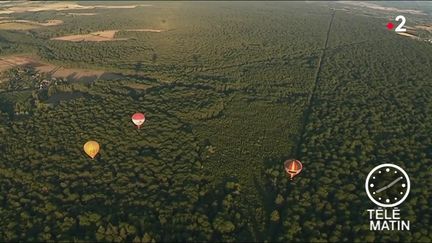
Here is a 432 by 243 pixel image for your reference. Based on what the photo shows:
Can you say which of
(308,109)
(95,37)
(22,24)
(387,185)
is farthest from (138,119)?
(22,24)

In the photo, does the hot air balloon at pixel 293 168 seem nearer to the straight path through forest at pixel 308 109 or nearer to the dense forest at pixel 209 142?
the dense forest at pixel 209 142

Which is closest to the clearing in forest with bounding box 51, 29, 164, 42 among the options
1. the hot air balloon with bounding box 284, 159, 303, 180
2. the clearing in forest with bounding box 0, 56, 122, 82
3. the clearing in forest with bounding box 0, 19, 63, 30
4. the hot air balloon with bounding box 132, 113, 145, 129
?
the clearing in forest with bounding box 0, 19, 63, 30

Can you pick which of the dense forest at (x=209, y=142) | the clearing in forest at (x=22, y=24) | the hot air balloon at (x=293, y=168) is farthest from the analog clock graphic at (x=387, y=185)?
the clearing in forest at (x=22, y=24)

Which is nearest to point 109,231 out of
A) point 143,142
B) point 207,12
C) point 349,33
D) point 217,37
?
point 143,142

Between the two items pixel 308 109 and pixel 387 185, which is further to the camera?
pixel 308 109

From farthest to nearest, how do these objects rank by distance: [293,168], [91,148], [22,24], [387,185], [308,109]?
[22,24], [308,109], [91,148], [293,168], [387,185]

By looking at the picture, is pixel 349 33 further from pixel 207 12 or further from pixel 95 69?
pixel 95 69

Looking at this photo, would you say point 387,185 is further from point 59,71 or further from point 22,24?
point 22,24
